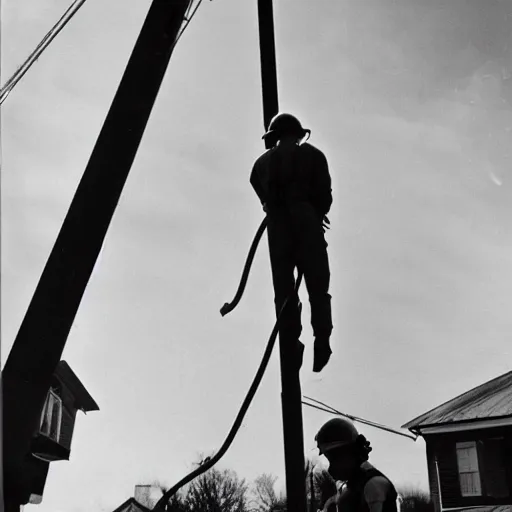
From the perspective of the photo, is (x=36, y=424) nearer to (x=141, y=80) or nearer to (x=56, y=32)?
(x=141, y=80)

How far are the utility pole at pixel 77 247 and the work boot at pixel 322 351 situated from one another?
1721 mm

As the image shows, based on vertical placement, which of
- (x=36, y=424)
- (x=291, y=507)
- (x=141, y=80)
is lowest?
(x=291, y=507)

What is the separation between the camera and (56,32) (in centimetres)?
462

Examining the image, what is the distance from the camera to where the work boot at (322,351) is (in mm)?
4082

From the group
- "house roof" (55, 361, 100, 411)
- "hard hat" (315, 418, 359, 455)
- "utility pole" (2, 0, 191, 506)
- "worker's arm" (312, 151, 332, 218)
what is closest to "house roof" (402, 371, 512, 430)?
"house roof" (55, 361, 100, 411)

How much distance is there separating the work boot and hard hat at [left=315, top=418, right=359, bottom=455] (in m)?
0.48

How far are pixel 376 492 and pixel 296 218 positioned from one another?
1.85 m

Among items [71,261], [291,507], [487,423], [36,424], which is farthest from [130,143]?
[487,423]

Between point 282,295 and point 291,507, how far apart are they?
55.2 inches

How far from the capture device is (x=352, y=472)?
4047mm

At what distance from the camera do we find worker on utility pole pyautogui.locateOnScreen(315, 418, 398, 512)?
3725 millimetres

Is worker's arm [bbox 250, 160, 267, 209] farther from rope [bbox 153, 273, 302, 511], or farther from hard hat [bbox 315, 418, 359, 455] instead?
hard hat [bbox 315, 418, 359, 455]

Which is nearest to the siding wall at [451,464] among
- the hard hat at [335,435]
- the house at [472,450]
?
the house at [472,450]

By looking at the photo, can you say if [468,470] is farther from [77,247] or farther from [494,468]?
[77,247]
